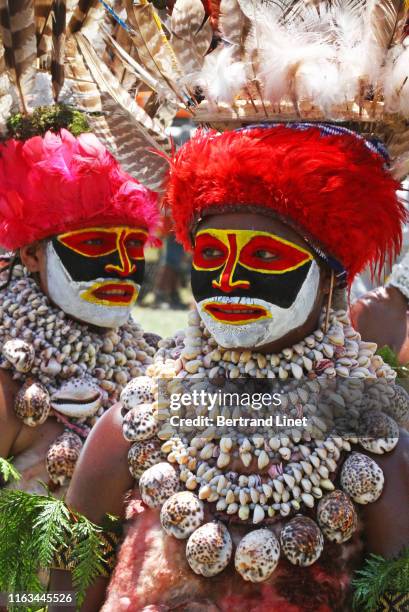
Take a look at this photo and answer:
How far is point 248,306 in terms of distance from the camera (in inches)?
105

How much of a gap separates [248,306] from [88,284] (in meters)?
1.25

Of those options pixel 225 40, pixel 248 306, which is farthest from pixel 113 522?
pixel 225 40

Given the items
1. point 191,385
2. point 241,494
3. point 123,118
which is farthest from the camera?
point 123,118

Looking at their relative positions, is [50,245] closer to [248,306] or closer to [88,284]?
[88,284]

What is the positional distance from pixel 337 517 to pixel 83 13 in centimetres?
221

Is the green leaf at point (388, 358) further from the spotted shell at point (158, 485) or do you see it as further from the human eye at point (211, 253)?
the spotted shell at point (158, 485)

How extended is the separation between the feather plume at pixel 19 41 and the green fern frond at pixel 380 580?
234cm

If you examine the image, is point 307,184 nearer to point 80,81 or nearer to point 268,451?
point 268,451

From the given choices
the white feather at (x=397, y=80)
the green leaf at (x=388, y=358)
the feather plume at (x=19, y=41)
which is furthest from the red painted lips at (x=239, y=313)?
the feather plume at (x=19, y=41)

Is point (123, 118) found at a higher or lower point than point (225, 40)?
lower

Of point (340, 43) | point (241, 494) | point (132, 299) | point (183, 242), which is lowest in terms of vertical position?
point (132, 299)

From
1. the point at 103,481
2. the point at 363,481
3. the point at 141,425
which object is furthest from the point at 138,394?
the point at 363,481

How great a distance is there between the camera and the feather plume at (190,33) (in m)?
2.86

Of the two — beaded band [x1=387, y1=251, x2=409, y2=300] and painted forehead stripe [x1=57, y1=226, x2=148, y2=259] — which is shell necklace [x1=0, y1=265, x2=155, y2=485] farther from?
beaded band [x1=387, y1=251, x2=409, y2=300]
